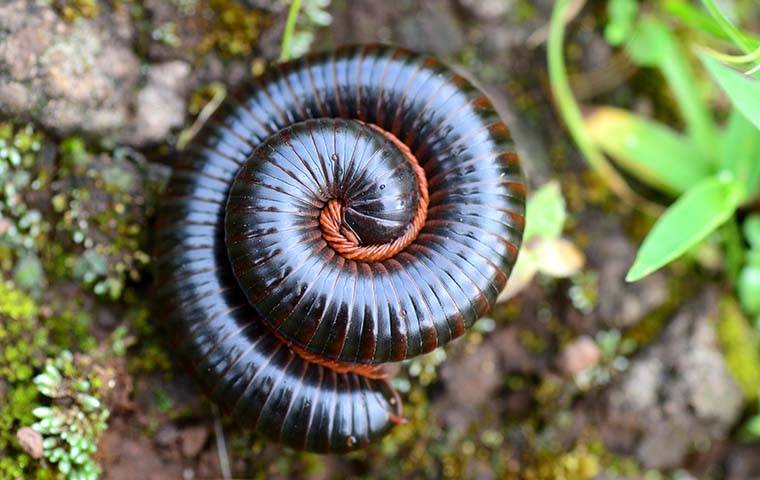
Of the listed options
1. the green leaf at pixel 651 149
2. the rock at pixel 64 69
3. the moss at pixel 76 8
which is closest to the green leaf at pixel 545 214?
the green leaf at pixel 651 149

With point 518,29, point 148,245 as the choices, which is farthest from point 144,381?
point 518,29

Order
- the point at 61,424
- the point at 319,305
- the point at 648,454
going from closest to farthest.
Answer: the point at 319,305
the point at 61,424
the point at 648,454

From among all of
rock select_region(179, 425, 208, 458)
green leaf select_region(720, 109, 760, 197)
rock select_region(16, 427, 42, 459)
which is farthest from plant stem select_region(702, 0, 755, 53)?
rock select_region(16, 427, 42, 459)

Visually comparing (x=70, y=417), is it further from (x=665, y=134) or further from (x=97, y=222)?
(x=665, y=134)

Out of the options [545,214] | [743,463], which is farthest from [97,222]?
[743,463]

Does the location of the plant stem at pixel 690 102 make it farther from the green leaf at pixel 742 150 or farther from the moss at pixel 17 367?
the moss at pixel 17 367

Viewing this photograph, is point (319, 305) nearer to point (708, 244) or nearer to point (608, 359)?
point (608, 359)
